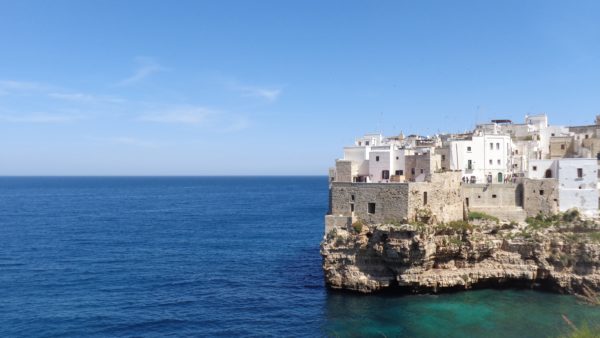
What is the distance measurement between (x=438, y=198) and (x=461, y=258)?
5.42 metres

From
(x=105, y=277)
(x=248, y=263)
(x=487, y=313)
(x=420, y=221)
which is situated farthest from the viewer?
(x=248, y=263)

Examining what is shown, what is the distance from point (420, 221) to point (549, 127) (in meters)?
31.6

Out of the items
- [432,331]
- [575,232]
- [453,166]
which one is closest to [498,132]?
[453,166]

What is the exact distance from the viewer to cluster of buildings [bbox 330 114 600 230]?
43812 millimetres

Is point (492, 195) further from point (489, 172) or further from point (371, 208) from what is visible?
point (371, 208)

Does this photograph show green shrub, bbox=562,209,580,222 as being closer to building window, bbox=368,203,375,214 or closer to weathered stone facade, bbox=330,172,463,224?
weathered stone facade, bbox=330,172,463,224

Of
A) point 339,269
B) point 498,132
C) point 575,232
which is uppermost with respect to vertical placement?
point 498,132

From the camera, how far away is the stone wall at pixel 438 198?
130ft

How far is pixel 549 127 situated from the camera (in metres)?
60.3

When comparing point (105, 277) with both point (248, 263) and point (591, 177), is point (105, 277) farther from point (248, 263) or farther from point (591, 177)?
point (591, 177)

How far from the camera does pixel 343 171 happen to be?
45.0 metres

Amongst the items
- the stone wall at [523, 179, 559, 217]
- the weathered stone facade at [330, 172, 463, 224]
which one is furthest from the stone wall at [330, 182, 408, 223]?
the stone wall at [523, 179, 559, 217]

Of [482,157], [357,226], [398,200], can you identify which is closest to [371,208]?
[357,226]

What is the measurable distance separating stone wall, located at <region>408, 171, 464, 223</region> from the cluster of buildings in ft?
0.94
